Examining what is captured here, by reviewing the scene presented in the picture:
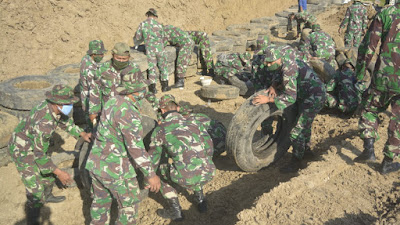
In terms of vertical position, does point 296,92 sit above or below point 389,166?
above

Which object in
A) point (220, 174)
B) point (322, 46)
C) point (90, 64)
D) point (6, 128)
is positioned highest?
point (90, 64)

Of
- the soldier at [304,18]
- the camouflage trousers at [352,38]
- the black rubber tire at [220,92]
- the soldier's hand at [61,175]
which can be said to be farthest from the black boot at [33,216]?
the camouflage trousers at [352,38]

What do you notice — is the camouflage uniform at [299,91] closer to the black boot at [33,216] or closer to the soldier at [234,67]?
the black boot at [33,216]

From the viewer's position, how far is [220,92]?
848 cm

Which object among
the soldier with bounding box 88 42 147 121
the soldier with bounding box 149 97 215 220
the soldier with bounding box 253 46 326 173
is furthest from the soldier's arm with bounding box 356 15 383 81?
the soldier with bounding box 88 42 147 121

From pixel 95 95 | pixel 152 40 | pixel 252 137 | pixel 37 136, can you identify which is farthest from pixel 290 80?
pixel 152 40

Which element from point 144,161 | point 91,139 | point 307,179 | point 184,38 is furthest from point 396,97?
point 184,38

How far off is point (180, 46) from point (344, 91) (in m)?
4.60

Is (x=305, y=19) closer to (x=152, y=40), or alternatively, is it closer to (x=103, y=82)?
(x=152, y=40)

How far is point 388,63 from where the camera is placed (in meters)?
4.43

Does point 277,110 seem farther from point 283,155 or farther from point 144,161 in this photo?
point 144,161

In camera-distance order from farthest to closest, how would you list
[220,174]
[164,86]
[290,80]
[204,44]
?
[204,44], [164,86], [220,174], [290,80]

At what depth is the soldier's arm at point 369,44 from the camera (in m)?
4.52

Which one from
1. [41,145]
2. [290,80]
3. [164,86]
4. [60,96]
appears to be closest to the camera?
[60,96]
